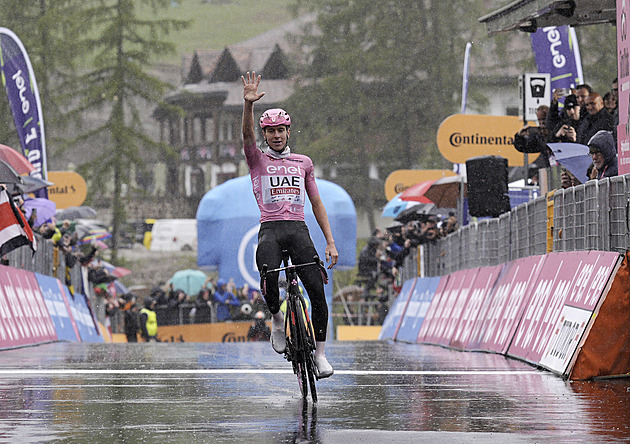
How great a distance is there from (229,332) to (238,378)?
25.1 meters

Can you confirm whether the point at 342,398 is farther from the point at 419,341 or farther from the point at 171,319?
the point at 171,319

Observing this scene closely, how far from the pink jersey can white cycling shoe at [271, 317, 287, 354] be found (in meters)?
0.76

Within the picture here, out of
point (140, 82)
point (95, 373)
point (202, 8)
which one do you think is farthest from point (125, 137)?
point (202, 8)

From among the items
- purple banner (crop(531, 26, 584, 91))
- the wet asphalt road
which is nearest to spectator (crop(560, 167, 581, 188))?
the wet asphalt road

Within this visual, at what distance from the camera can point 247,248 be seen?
3866cm

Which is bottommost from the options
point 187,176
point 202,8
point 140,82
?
point 187,176

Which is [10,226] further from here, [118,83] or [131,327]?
[118,83]

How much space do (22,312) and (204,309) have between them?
18.1 m

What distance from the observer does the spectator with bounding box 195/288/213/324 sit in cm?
3700

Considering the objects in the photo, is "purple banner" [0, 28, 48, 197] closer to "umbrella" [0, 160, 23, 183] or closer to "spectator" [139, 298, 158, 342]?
"spectator" [139, 298, 158, 342]

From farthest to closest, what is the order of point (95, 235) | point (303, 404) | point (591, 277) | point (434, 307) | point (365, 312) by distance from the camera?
point (365, 312) < point (95, 235) < point (434, 307) < point (591, 277) < point (303, 404)

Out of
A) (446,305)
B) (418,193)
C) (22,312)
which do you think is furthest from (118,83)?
(446,305)

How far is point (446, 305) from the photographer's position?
1988 cm

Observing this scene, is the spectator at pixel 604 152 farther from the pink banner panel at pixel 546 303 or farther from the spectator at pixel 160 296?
the spectator at pixel 160 296
